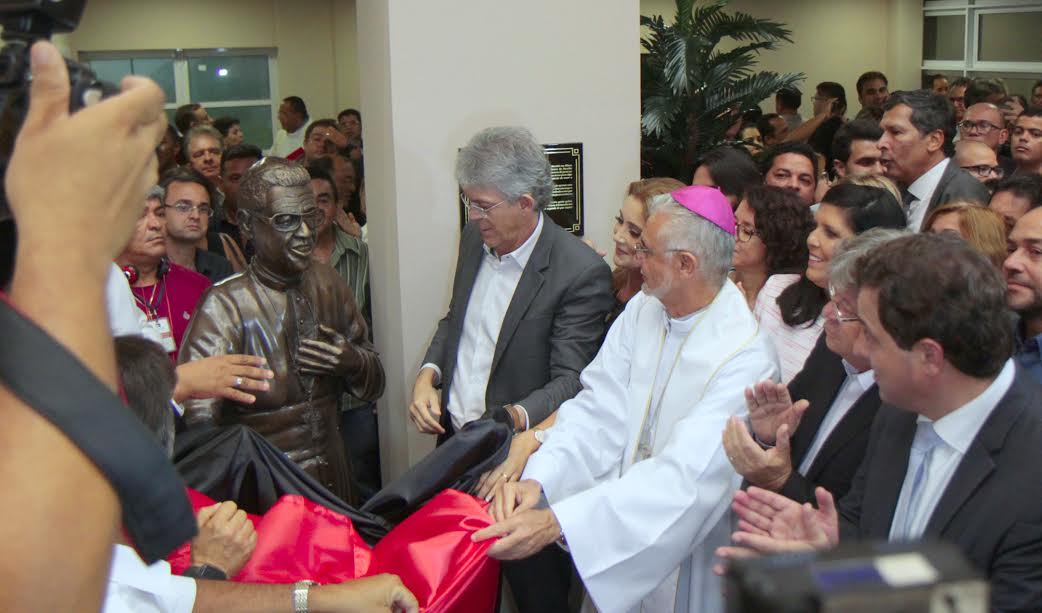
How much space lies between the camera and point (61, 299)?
37.2 inches

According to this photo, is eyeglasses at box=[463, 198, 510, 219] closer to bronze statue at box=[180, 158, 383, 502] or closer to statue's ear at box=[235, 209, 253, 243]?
bronze statue at box=[180, 158, 383, 502]

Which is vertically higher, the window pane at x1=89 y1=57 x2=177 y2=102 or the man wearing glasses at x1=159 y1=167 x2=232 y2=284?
the window pane at x1=89 y1=57 x2=177 y2=102

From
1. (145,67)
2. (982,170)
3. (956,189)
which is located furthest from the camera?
(145,67)

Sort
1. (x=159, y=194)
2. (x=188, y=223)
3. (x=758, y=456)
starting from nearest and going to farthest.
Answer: (x=758, y=456), (x=159, y=194), (x=188, y=223)

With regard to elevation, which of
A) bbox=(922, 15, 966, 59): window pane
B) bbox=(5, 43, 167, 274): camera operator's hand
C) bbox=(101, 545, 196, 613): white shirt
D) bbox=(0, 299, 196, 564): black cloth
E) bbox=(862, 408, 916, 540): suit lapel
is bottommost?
bbox=(101, 545, 196, 613): white shirt

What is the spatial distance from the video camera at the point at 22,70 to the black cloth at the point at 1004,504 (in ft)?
6.21

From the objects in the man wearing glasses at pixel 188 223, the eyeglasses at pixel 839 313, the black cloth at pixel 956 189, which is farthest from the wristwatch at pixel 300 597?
the black cloth at pixel 956 189

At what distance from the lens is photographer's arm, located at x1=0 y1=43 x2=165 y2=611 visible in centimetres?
91

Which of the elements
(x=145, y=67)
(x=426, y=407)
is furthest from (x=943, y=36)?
(x=426, y=407)

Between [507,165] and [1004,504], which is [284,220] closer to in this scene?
[507,165]

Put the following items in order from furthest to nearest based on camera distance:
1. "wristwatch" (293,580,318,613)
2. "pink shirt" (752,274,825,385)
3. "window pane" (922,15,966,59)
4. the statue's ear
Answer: "window pane" (922,15,966,59) → the statue's ear → "pink shirt" (752,274,825,385) → "wristwatch" (293,580,318,613)

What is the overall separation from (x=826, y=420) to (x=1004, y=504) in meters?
1.04

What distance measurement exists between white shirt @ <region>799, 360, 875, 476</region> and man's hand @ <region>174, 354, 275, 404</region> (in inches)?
66.4

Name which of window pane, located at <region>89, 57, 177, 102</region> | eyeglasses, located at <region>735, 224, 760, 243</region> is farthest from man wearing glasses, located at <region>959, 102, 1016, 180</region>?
window pane, located at <region>89, 57, 177, 102</region>
